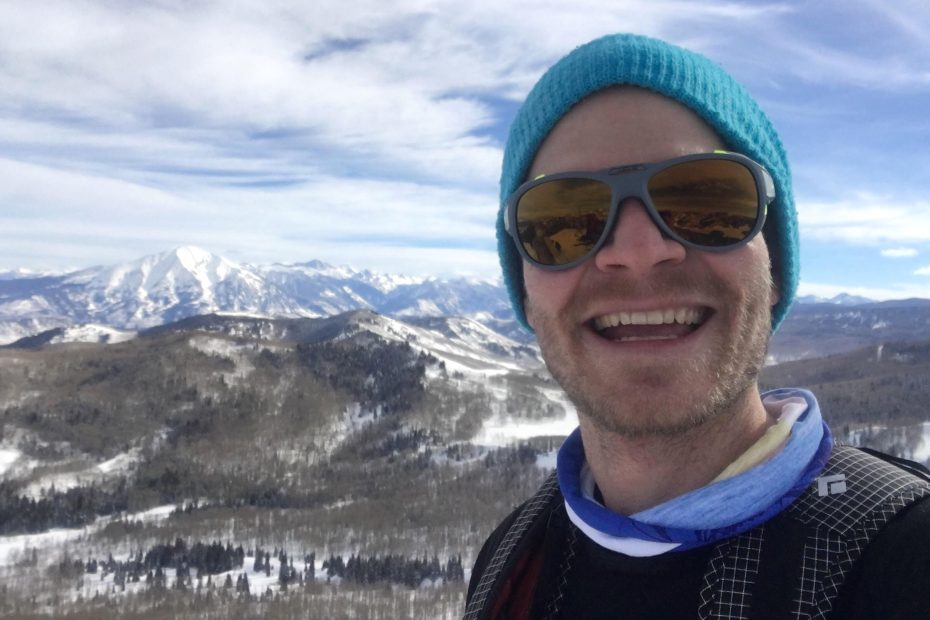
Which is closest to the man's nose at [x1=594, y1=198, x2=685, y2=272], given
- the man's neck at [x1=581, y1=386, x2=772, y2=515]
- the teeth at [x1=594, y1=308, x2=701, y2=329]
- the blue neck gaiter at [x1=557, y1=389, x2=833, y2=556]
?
the teeth at [x1=594, y1=308, x2=701, y2=329]

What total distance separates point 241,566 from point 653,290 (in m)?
134

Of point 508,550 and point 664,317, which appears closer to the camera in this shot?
point 664,317

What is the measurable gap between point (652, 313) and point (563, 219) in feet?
2.45

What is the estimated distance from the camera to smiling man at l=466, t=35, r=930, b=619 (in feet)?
8.42

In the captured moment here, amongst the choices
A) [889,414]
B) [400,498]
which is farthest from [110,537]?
[889,414]

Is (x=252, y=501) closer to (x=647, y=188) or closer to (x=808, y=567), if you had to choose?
(x=647, y=188)

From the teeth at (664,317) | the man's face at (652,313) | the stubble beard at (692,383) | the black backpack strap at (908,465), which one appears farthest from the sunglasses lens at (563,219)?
the black backpack strap at (908,465)

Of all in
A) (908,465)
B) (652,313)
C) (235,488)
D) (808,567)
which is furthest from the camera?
(235,488)

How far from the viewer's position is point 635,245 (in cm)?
316

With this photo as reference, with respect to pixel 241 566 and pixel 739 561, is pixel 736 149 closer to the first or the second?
pixel 739 561

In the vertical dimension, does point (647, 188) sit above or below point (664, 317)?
above

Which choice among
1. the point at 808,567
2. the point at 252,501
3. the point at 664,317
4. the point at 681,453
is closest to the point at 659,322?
the point at 664,317

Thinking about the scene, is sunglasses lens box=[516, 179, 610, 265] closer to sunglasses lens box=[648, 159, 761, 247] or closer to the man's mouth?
sunglasses lens box=[648, 159, 761, 247]

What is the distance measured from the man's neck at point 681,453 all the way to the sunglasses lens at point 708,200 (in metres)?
0.82
